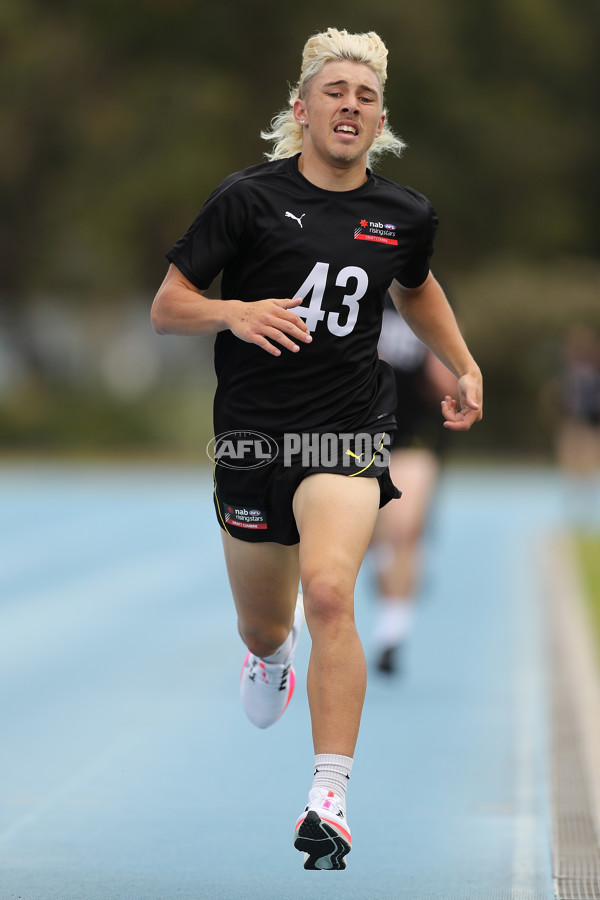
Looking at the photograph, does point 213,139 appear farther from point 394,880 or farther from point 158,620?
point 394,880

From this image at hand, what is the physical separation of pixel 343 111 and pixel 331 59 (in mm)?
179

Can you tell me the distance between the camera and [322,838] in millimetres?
4066

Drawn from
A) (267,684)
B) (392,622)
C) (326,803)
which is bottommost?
(326,803)

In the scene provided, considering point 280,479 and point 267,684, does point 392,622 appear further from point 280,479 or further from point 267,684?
point 280,479

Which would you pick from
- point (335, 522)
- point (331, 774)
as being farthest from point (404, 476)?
point (331, 774)

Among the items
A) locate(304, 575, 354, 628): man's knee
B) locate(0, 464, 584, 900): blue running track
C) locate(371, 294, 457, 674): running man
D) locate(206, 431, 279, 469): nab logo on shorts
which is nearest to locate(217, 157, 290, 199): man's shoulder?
locate(206, 431, 279, 469): nab logo on shorts

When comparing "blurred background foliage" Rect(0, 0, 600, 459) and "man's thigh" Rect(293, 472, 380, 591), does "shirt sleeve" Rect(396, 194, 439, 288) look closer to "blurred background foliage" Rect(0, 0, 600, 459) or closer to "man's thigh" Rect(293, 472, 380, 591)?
"man's thigh" Rect(293, 472, 380, 591)

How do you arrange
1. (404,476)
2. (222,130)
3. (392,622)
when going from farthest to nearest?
1. (222,130)
2. (404,476)
3. (392,622)

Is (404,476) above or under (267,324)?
above

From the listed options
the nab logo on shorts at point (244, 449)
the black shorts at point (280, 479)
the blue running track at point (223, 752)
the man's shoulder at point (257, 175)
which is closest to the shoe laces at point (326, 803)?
the blue running track at point (223, 752)

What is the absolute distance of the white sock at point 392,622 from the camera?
835cm

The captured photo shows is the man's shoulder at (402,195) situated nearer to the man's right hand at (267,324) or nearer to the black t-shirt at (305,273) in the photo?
the black t-shirt at (305,273)

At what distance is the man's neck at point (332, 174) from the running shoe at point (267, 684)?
5.40ft

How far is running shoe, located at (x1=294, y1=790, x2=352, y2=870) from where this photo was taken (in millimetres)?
4066
